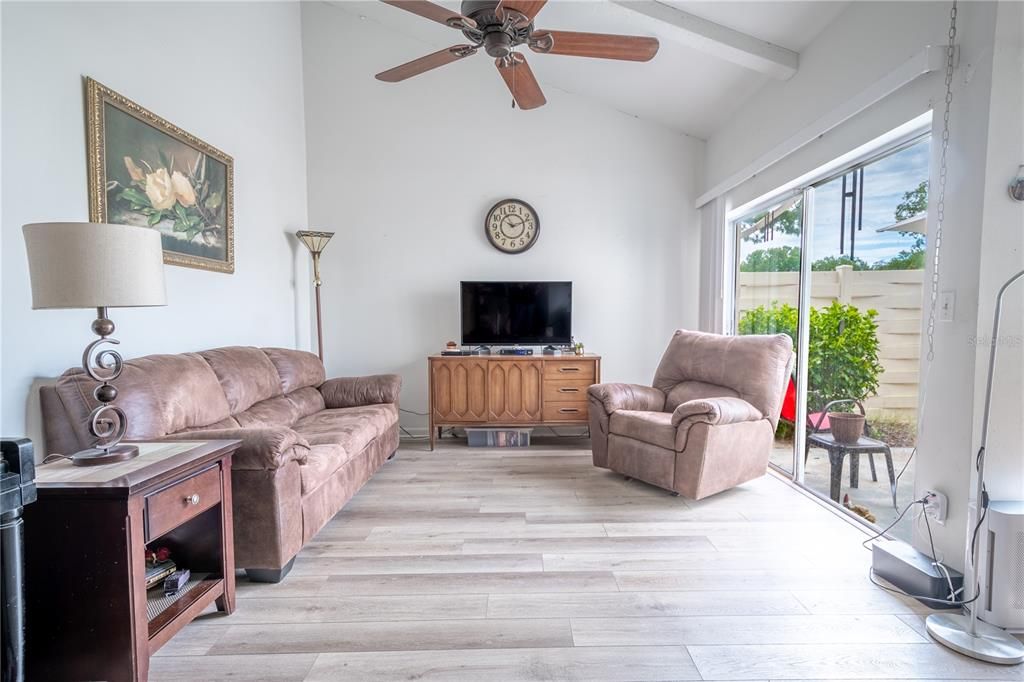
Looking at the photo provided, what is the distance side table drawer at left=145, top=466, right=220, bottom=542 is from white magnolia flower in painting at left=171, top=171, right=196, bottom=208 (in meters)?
1.86

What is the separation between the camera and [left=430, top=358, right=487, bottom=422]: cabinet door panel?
3881mm

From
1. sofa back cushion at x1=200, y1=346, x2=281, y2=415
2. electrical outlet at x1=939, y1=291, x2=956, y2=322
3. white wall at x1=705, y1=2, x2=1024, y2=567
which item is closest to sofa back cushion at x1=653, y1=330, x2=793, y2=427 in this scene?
white wall at x1=705, y1=2, x2=1024, y2=567

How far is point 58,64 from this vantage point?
194 cm

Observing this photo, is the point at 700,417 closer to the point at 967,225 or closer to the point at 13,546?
the point at 967,225

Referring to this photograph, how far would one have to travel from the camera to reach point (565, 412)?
3920 millimetres

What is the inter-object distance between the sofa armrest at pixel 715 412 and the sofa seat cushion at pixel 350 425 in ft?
6.12

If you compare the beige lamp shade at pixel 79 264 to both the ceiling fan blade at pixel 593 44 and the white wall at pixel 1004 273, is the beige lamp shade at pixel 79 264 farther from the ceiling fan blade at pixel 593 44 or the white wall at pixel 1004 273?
the white wall at pixel 1004 273

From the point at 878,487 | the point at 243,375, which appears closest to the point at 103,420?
the point at 243,375

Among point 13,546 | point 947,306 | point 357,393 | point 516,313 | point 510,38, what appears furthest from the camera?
point 516,313

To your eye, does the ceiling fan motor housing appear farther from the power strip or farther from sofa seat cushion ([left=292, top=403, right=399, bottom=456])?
the power strip

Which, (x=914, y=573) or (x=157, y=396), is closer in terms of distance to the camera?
(x=914, y=573)

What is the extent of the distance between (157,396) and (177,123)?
1.70 m

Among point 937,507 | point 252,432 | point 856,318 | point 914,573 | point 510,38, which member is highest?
point 510,38

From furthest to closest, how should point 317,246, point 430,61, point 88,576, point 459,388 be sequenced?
point 317,246 < point 459,388 < point 430,61 < point 88,576
